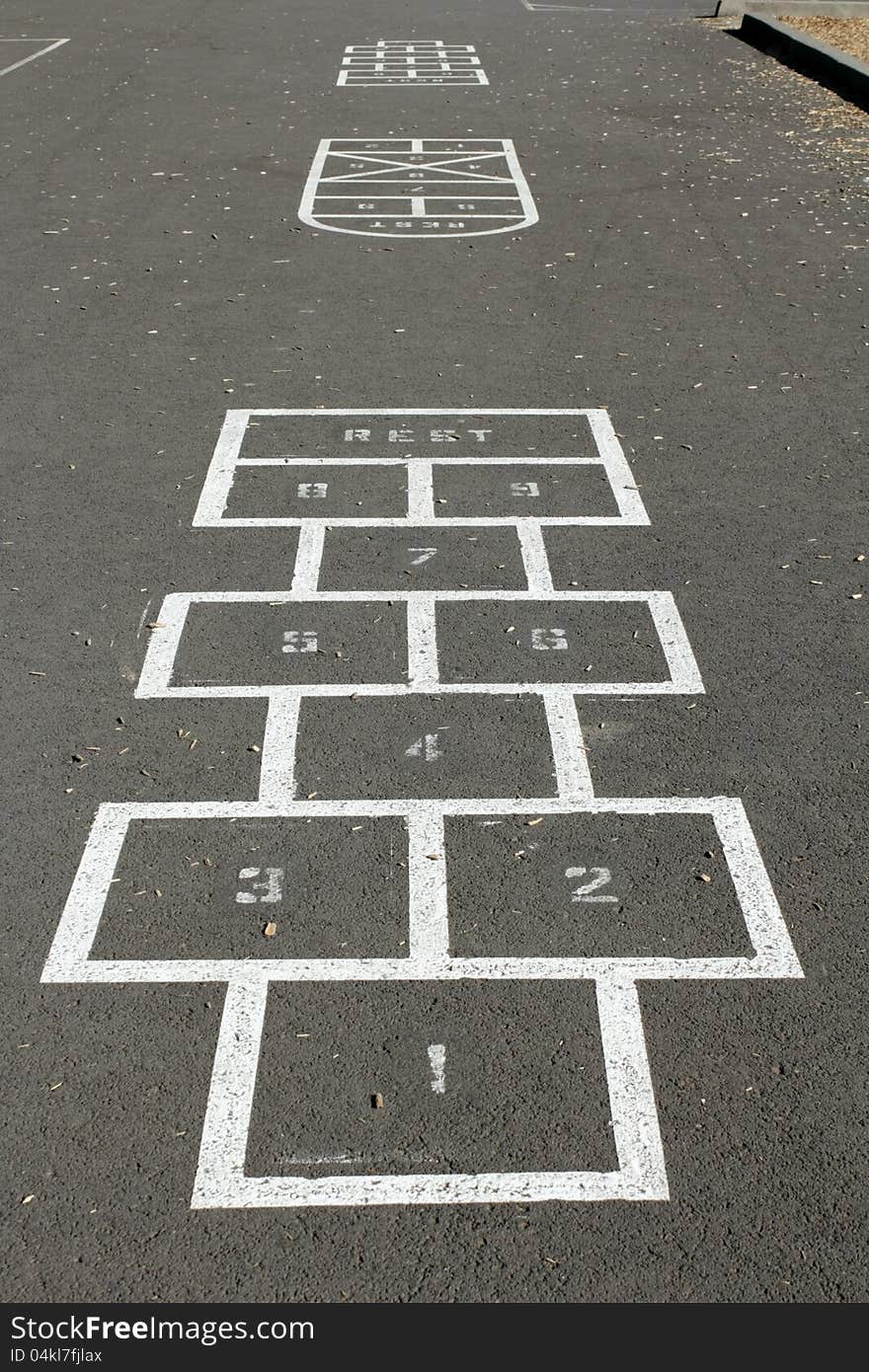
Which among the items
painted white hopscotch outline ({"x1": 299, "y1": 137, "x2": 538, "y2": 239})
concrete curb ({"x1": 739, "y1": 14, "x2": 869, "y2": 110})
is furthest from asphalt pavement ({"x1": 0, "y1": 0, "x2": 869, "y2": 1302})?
concrete curb ({"x1": 739, "y1": 14, "x2": 869, "y2": 110})

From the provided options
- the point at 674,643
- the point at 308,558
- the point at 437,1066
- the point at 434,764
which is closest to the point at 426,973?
the point at 437,1066

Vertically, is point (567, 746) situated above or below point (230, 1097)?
below

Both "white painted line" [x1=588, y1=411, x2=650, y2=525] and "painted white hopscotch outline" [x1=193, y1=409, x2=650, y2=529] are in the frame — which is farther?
"white painted line" [x1=588, y1=411, x2=650, y2=525]

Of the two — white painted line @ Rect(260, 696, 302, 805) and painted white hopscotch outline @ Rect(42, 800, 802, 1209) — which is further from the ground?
painted white hopscotch outline @ Rect(42, 800, 802, 1209)

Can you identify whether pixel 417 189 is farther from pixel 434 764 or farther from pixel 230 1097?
pixel 230 1097

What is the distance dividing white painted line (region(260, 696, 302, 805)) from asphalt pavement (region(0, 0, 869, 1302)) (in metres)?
0.02

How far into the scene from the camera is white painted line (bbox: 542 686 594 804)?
5.96m

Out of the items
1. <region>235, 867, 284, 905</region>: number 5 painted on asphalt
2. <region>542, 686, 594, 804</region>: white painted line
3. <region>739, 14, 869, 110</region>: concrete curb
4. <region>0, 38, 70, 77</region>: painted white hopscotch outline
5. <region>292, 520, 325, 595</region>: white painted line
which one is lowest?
<region>0, 38, 70, 77</region>: painted white hopscotch outline

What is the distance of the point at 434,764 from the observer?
6102 mm

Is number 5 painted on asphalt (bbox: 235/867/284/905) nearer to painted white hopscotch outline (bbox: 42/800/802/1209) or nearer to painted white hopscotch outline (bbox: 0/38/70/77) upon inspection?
painted white hopscotch outline (bbox: 42/800/802/1209)

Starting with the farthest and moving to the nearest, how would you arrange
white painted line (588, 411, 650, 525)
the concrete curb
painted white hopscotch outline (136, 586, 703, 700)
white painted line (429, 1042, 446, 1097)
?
the concrete curb, white painted line (588, 411, 650, 525), painted white hopscotch outline (136, 586, 703, 700), white painted line (429, 1042, 446, 1097)

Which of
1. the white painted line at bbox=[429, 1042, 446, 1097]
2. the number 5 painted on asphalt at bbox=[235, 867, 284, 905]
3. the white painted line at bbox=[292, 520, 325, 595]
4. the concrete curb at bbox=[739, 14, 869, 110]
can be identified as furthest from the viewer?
the concrete curb at bbox=[739, 14, 869, 110]

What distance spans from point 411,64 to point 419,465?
1544cm

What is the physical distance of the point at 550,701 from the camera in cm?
654
